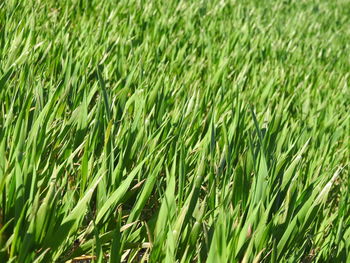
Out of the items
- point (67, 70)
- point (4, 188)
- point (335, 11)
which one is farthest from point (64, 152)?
point (335, 11)

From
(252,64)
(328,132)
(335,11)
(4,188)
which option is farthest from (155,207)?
(335,11)

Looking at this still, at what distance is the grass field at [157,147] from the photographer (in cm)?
87

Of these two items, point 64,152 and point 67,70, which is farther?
point 67,70

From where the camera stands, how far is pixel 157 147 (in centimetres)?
107

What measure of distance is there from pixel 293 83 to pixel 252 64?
0.20 metres

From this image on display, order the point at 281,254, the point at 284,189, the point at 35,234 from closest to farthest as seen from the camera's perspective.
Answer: the point at 35,234, the point at 281,254, the point at 284,189

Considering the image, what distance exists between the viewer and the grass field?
0.87m

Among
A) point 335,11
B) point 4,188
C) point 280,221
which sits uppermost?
point 4,188

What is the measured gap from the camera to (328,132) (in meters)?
1.75

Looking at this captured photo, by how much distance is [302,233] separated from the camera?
102cm

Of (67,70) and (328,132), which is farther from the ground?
(67,70)

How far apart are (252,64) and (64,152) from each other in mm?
A: 1362

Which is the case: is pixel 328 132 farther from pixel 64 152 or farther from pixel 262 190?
pixel 64 152

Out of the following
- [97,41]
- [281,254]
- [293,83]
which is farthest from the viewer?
[293,83]
